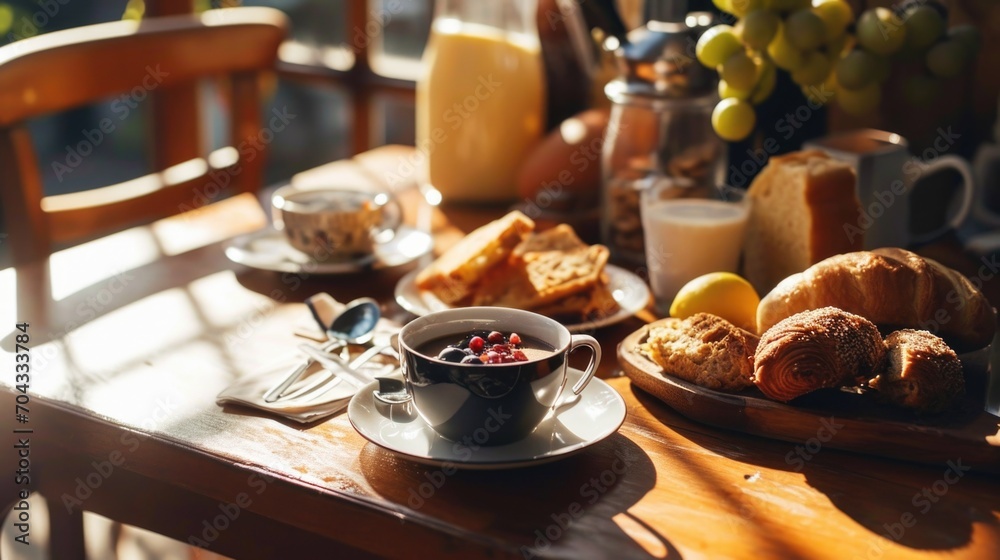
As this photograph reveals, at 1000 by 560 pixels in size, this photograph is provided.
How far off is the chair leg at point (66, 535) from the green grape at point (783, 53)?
909 millimetres

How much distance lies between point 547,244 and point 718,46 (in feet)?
1.00

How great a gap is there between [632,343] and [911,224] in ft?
2.10

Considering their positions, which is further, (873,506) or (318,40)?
(318,40)

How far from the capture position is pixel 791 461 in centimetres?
73

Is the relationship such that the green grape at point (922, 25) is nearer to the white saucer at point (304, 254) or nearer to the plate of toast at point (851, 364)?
the plate of toast at point (851, 364)

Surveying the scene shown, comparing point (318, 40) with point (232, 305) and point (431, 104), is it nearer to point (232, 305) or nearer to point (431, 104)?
point (431, 104)

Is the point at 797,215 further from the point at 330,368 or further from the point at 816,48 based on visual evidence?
the point at 330,368

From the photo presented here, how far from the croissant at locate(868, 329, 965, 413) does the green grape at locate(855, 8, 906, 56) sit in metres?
0.47

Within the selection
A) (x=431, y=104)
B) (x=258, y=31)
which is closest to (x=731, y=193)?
(x=431, y=104)

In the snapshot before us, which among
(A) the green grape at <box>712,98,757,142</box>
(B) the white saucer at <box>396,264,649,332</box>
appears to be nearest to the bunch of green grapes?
(A) the green grape at <box>712,98,757,142</box>

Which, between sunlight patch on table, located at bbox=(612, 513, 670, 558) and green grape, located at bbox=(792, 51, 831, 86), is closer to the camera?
sunlight patch on table, located at bbox=(612, 513, 670, 558)

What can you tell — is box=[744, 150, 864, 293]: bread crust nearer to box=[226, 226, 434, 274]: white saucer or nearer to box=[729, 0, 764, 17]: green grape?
box=[729, 0, 764, 17]: green grape

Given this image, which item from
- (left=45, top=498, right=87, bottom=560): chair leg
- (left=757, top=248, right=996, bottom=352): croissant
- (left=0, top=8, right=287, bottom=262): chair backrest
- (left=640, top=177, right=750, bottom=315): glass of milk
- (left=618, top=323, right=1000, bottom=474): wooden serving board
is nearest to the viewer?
(left=618, top=323, right=1000, bottom=474): wooden serving board

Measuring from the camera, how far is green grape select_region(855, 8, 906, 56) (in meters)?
1.08
